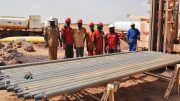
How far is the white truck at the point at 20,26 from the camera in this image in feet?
81.1

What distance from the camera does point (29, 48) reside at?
56.3 feet

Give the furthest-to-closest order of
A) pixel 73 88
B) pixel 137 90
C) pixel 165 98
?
1. pixel 137 90
2. pixel 165 98
3. pixel 73 88

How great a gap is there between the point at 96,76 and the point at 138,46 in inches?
244

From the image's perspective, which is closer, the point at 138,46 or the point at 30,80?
the point at 30,80

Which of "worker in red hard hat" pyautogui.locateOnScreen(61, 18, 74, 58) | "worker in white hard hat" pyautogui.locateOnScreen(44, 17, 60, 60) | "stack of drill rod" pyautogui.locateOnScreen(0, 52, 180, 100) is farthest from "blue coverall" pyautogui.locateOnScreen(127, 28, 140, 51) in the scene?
"stack of drill rod" pyautogui.locateOnScreen(0, 52, 180, 100)

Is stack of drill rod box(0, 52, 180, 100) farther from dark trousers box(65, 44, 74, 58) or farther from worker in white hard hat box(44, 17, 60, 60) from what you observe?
dark trousers box(65, 44, 74, 58)

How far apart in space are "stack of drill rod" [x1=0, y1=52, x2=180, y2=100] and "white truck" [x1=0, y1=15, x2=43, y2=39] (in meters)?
19.3

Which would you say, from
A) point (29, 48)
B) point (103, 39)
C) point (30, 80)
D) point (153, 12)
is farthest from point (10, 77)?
point (29, 48)

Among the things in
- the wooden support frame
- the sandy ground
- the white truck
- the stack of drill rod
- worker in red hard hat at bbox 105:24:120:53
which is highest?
the white truck

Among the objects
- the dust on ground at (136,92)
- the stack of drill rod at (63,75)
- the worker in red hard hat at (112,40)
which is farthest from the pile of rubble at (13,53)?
the stack of drill rod at (63,75)

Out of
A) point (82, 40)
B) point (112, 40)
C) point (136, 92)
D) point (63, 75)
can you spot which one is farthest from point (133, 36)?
point (63, 75)

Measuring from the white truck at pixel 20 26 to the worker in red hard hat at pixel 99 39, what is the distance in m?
16.0

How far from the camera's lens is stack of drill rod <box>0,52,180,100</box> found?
3.65 meters

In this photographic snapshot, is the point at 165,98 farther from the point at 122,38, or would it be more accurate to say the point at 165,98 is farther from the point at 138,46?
the point at 122,38
